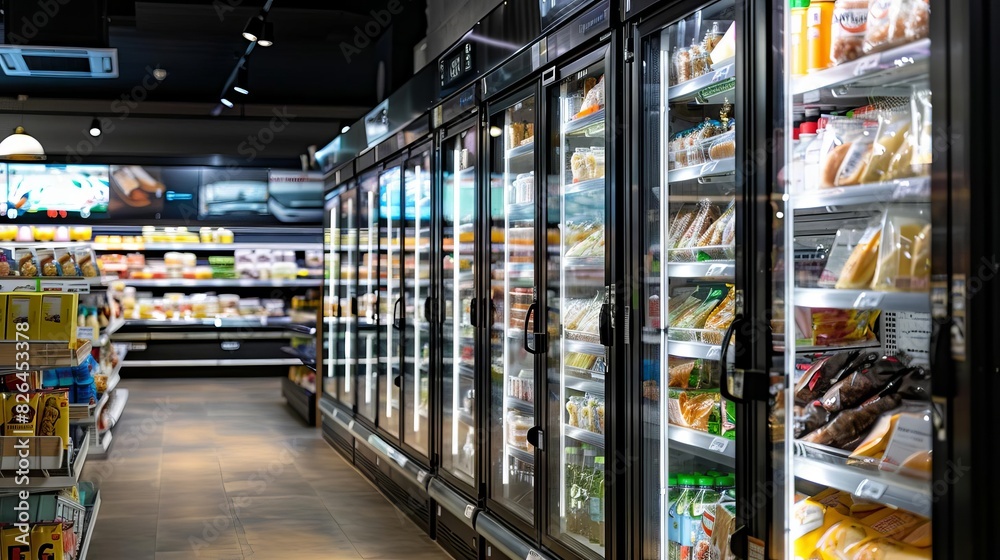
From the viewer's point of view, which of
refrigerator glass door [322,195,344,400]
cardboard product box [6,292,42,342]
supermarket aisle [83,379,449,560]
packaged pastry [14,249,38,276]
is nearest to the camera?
cardboard product box [6,292,42,342]

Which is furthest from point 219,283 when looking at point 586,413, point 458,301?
point 586,413

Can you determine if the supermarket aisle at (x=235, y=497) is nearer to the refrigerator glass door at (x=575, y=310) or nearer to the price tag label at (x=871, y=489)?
the refrigerator glass door at (x=575, y=310)

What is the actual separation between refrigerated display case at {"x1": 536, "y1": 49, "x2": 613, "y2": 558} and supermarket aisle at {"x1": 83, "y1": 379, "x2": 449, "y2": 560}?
1565 millimetres

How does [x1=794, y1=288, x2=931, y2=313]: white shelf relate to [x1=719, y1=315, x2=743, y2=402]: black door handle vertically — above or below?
above

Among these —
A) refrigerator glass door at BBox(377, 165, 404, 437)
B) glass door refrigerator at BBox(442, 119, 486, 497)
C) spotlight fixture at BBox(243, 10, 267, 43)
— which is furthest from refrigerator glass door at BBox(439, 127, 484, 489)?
spotlight fixture at BBox(243, 10, 267, 43)

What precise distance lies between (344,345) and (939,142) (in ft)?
24.4

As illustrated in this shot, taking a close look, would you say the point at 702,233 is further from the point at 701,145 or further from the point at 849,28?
the point at 849,28

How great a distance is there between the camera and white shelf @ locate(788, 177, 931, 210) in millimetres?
2059

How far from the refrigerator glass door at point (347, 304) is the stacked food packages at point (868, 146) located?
6.06 meters

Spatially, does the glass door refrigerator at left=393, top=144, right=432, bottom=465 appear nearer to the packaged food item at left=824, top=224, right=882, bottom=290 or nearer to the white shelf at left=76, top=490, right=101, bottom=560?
the white shelf at left=76, top=490, right=101, bottom=560

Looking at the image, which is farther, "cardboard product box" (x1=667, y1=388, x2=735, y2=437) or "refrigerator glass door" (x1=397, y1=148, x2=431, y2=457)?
"refrigerator glass door" (x1=397, y1=148, x2=431, y2=457)

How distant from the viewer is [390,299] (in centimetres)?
705

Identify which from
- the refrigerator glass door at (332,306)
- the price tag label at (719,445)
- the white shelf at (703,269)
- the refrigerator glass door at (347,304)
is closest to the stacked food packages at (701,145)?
the white shelf at (703,269)

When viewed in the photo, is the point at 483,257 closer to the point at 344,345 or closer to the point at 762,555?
the point at 762,555
